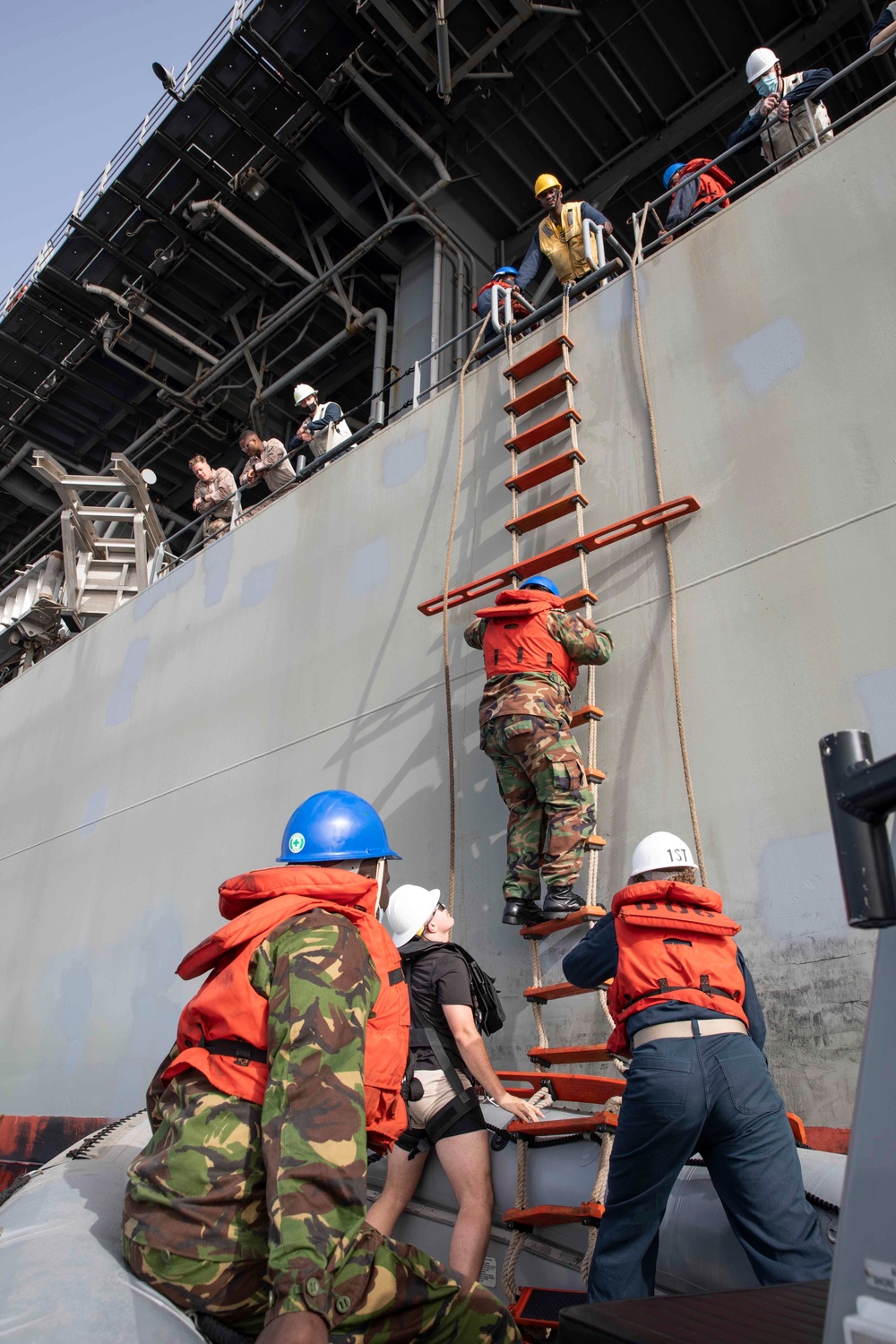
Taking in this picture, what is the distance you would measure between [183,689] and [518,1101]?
17.9 feet

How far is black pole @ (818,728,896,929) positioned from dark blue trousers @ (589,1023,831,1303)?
1.59 meters

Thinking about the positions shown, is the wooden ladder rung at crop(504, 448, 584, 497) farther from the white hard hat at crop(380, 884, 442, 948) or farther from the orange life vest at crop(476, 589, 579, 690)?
the white hard hat at crop(380, 884, 442, 948)

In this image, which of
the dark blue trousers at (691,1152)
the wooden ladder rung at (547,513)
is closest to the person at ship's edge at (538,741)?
the wooden ladder rung at (547,513)

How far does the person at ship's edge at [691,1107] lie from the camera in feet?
7.70

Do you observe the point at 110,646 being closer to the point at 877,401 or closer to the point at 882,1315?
the point at 877,401

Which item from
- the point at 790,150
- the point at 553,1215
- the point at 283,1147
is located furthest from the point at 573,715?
the point at 790,150

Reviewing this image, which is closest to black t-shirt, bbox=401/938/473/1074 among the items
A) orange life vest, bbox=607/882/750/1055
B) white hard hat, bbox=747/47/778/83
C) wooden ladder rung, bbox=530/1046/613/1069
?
wooden ladder rung, bbox=530/1046/613/1069

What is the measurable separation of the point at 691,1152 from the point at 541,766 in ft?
6.81

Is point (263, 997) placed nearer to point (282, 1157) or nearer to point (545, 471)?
point (282, 1157)

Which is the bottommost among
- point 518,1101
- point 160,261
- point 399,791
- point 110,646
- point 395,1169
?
point 395,1169

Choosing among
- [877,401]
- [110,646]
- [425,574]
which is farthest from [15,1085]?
[877,401]

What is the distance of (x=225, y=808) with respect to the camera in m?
6.79

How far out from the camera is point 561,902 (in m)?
4.15

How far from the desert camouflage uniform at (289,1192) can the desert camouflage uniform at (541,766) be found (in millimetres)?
2426
